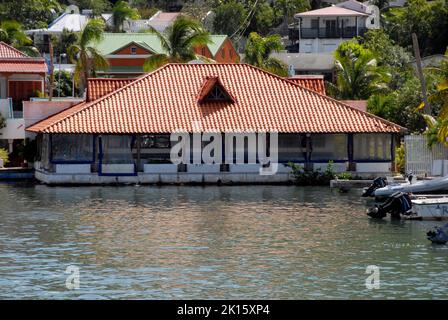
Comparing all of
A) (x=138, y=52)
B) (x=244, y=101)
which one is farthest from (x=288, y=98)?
(x=138, y=52)

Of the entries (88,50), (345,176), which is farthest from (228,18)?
(345,176)

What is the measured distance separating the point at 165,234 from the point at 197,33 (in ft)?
121

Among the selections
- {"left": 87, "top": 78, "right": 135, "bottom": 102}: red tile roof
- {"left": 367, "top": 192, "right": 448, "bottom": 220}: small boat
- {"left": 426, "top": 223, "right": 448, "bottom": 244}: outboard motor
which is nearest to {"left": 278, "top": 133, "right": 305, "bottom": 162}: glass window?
{"left": 87, "top": 78, "right": 135, "bottom": 102}: red tile roof

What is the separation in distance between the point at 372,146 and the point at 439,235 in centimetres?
2399

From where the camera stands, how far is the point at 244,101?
68062 millimetres

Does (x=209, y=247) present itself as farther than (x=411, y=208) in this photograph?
No

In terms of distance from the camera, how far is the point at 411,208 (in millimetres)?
50688

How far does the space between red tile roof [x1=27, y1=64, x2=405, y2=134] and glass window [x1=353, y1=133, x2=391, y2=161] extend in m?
0.98

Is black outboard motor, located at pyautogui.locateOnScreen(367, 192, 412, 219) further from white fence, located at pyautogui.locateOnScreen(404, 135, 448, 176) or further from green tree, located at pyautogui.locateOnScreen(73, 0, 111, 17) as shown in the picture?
green tree, located at pyautogui.locateOnScreen(73, 0, 111, 17)

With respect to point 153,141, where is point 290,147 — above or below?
below

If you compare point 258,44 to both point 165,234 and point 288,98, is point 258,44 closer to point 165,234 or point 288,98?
point 288,98

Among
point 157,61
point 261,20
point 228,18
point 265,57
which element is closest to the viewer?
point 157,61

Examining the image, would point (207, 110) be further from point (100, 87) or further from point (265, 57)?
point (265, 57)

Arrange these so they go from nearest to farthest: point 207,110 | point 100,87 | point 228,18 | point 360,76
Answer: point 207,110 → point 100,87 → point 360,76 → point 228,18
